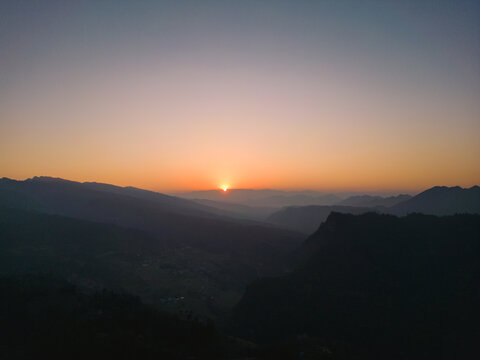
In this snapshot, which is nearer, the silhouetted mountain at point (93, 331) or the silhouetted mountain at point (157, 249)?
the silhouetted mountain at point (93, 331)

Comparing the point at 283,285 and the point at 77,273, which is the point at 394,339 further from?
the point at 77,273

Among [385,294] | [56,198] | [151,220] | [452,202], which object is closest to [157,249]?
[151,220]

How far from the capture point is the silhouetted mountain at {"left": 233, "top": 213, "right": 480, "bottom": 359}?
36.1 m

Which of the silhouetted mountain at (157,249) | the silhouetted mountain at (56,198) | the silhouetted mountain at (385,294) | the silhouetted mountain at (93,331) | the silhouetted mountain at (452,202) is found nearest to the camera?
the silhouetted mountain at (93,331)

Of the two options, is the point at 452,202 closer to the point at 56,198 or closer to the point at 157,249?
the point at 157,249

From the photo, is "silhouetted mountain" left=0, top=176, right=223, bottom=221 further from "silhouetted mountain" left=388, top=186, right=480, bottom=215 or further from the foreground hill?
"silhouetted mountain" left=388, top=186, right=480, bottom=215

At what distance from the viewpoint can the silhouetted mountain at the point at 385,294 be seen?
118 feet

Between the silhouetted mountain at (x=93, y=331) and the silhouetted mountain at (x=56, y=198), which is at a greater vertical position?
the silhouetted mountain at (x=56, y=198)

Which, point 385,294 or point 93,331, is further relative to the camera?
point 385,294

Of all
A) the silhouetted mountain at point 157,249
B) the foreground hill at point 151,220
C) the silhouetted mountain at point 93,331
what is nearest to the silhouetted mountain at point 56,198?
the foreground hill at point 151,220

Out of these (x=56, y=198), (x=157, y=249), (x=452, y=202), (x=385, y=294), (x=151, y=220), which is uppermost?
(x=56, y=198)

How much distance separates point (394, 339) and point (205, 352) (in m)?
25.4

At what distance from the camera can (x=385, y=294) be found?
45.7m

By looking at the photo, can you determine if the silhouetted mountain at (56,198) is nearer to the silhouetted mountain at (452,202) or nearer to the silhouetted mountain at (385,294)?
the silhouetted mountain at (385,294)
